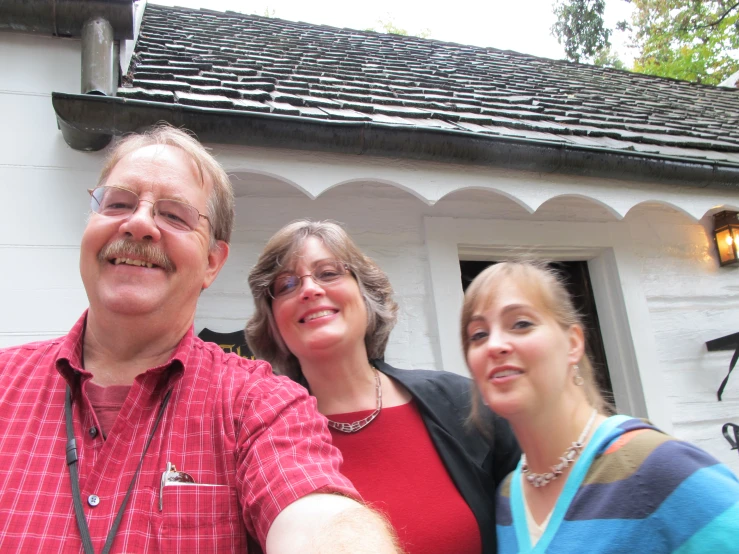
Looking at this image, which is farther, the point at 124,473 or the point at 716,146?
the point at 716,146

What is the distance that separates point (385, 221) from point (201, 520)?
8.21ft

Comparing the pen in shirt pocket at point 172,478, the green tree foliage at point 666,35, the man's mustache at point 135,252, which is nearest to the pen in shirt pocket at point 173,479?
the pen in shirt pocket at point 172,478

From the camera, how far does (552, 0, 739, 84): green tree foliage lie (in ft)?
60.5

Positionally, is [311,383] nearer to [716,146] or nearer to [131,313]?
[131,313]

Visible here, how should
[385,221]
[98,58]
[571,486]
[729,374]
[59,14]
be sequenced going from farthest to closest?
1. [729,374]
2. [385,221]
3. [59,14]
4. [98,58]
5. [571,486]

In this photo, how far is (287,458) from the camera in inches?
45.2

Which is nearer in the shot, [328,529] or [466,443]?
[328,529]

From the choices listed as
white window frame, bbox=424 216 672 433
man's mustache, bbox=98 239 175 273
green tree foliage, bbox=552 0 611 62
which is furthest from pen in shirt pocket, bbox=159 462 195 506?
green tree foliage, bbox=552 0 611 62

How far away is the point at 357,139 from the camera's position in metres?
2.81

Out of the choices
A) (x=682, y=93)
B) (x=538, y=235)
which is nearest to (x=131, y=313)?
(x=538, y=235)

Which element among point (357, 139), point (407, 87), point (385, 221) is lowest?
point (385, 221)

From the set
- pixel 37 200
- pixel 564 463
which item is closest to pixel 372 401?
pixel 564 463

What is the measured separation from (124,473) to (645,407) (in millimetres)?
3447

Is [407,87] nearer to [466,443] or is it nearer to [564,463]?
[466,443]
